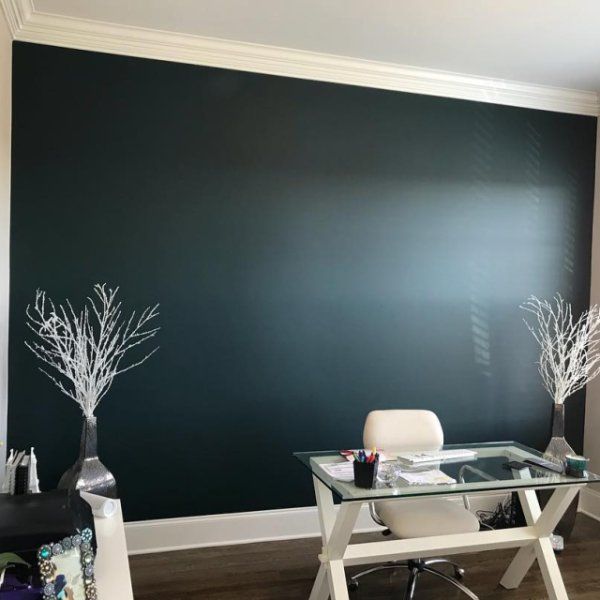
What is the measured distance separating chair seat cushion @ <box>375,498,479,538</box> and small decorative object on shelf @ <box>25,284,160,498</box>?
147 cm

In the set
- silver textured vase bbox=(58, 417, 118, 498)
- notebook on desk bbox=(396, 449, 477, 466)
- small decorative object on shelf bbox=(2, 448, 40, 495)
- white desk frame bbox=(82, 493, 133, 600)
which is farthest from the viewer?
notebook on desk bbox=(396, 449, 477, 466)

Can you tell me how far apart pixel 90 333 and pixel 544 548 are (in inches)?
95.8

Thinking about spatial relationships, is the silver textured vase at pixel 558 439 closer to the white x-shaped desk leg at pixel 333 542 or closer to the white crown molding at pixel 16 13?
the white x-shaped desk leg at pixel 333 542

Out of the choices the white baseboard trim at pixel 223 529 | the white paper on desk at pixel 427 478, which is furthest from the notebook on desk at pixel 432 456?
the white baseboard trim at pixel 223 529

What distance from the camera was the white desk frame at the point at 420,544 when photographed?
2.36 m

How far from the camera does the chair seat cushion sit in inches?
99.4

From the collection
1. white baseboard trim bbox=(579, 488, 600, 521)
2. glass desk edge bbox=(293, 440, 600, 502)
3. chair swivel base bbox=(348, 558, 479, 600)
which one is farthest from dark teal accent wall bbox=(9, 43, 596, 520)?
glass desk edge bbox=(293, 440, 600, 502)

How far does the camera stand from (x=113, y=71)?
10.3 ft

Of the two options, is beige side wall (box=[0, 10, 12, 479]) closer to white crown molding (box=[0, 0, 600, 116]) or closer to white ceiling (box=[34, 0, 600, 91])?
white crown molding (box=[0, 0, 600, 116])

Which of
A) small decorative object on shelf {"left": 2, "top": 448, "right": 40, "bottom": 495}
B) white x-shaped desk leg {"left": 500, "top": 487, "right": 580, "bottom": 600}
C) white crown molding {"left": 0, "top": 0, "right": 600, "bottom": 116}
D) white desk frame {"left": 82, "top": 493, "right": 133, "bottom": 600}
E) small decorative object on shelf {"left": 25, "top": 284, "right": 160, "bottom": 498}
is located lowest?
white x-shaped desk leg {"left": 500, "top": 487, "right": 580, "bottom": 600}

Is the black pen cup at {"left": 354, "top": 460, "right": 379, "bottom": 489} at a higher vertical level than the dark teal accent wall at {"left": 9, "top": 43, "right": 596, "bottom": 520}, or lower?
lower

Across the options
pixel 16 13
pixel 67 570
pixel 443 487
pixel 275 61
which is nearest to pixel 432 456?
pixel 443 487

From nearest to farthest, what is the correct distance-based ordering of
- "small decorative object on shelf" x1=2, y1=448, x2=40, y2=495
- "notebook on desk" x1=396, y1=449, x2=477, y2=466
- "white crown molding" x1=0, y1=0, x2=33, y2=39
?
"small decorative object on shelf" x1=2, y1=448, x2=40, y2=495 < "notebook on desk" x1=396, y1=449, x2=477, y2=466 < "white crown molding" x1=0, y1=0, x2=33, y2=39

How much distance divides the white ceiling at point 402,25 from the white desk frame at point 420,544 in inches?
88.6
